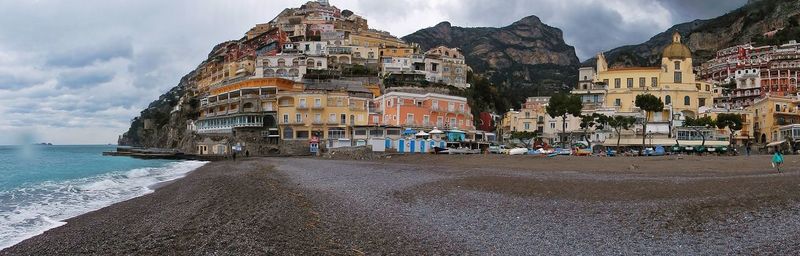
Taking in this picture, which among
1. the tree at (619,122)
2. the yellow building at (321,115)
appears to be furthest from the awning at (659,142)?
the yellow building at (321,115)

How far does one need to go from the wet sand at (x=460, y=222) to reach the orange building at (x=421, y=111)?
45.1 metres

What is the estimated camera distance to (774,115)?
208 ft

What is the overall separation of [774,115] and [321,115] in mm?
53348

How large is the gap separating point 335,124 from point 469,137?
1635 centimetres

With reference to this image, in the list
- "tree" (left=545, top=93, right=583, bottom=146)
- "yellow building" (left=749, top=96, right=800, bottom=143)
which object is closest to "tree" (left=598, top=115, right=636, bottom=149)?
"tree" (left=545, top=93, right=583, bottom=146)

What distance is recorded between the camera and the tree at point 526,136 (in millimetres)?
64319

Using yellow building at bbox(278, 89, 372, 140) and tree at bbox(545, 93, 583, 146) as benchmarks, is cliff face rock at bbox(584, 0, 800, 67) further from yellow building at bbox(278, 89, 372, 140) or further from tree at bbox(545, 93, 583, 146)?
yellow building at bbox(278, 89, 372, 140)

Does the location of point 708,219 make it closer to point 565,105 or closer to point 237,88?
point 565,105

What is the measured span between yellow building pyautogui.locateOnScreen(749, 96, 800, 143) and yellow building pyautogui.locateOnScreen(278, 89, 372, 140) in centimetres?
4738

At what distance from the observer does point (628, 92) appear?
66125 millimetres

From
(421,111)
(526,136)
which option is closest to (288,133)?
(421,111)

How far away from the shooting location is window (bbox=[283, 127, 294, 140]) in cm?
6469

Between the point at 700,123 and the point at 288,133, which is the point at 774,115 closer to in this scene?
the point at 700,123

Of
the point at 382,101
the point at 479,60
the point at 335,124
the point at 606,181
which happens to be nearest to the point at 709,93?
the point at 382,101
